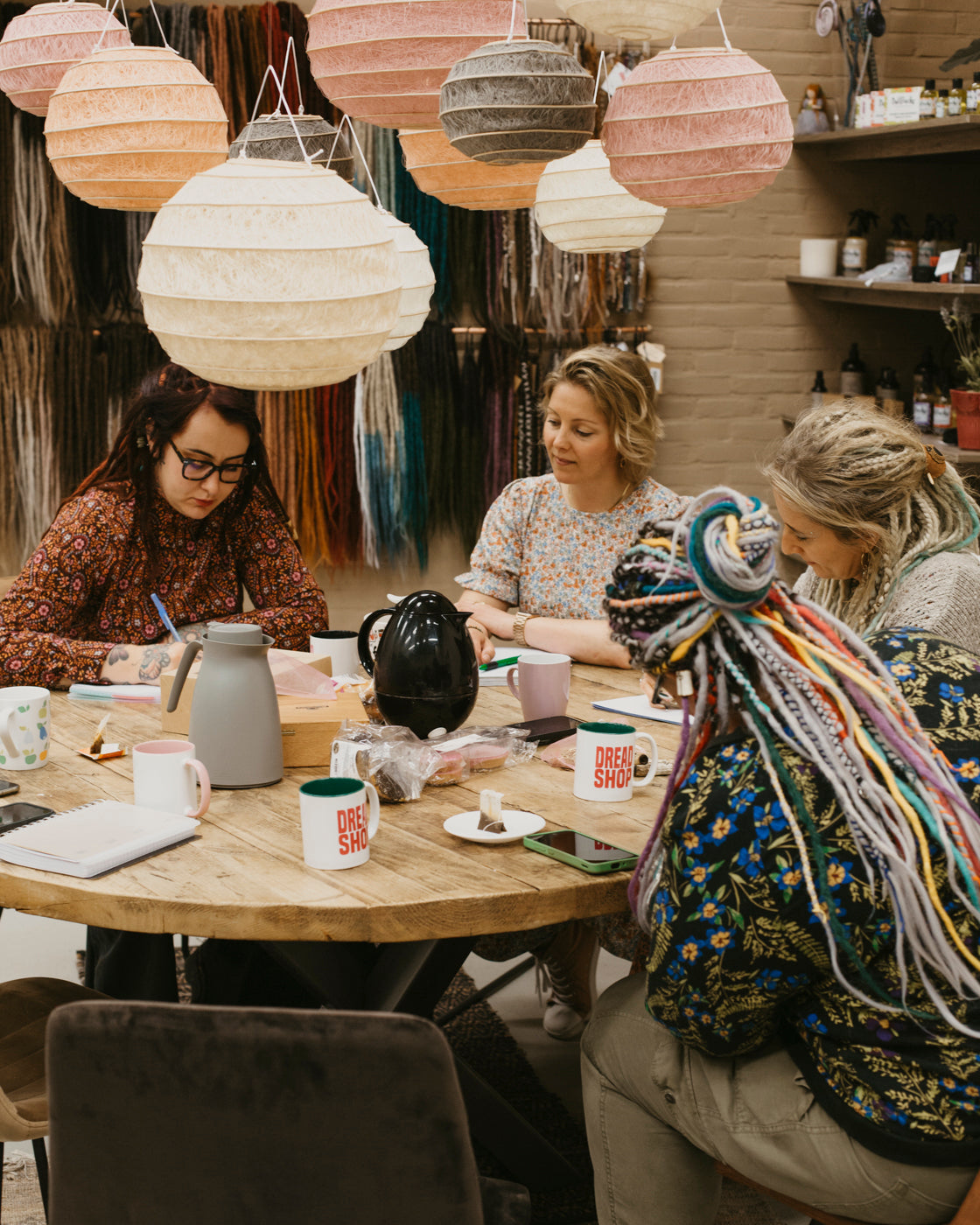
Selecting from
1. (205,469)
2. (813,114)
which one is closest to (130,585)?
(205,469)

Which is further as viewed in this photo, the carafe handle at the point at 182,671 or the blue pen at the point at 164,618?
the blue pen at the point at 164,618

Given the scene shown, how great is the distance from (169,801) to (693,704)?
736 mm

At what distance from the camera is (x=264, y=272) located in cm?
150

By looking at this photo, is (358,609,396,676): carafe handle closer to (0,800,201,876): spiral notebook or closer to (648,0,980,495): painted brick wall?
(0,800,201,876): spiral notebook

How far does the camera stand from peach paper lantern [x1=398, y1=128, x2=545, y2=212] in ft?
6.59

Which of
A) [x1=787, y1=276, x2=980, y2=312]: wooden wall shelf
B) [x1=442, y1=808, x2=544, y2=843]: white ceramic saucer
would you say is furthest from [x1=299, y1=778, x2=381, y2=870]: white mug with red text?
[x1=787, y1=276, x2=980, y2=312]: wooden wall shelf

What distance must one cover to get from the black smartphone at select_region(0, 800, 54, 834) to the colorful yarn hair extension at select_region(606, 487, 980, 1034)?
846mm

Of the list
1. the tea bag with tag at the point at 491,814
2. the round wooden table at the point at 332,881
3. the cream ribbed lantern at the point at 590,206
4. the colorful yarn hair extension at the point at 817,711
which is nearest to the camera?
the colorful yarn hair extension at the point at 817,711

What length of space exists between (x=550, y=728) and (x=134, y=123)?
1.10 m

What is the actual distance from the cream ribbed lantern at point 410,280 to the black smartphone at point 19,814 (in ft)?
2.86

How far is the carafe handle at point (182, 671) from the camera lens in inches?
74.2

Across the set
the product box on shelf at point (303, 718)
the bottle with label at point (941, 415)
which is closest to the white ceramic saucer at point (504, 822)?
the product box on shelf at point (303, 718)

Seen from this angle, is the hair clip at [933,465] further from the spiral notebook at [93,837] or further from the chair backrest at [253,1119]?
the chair backrest at [253,1119]

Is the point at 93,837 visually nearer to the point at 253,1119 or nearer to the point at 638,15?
the point at 253,1119
